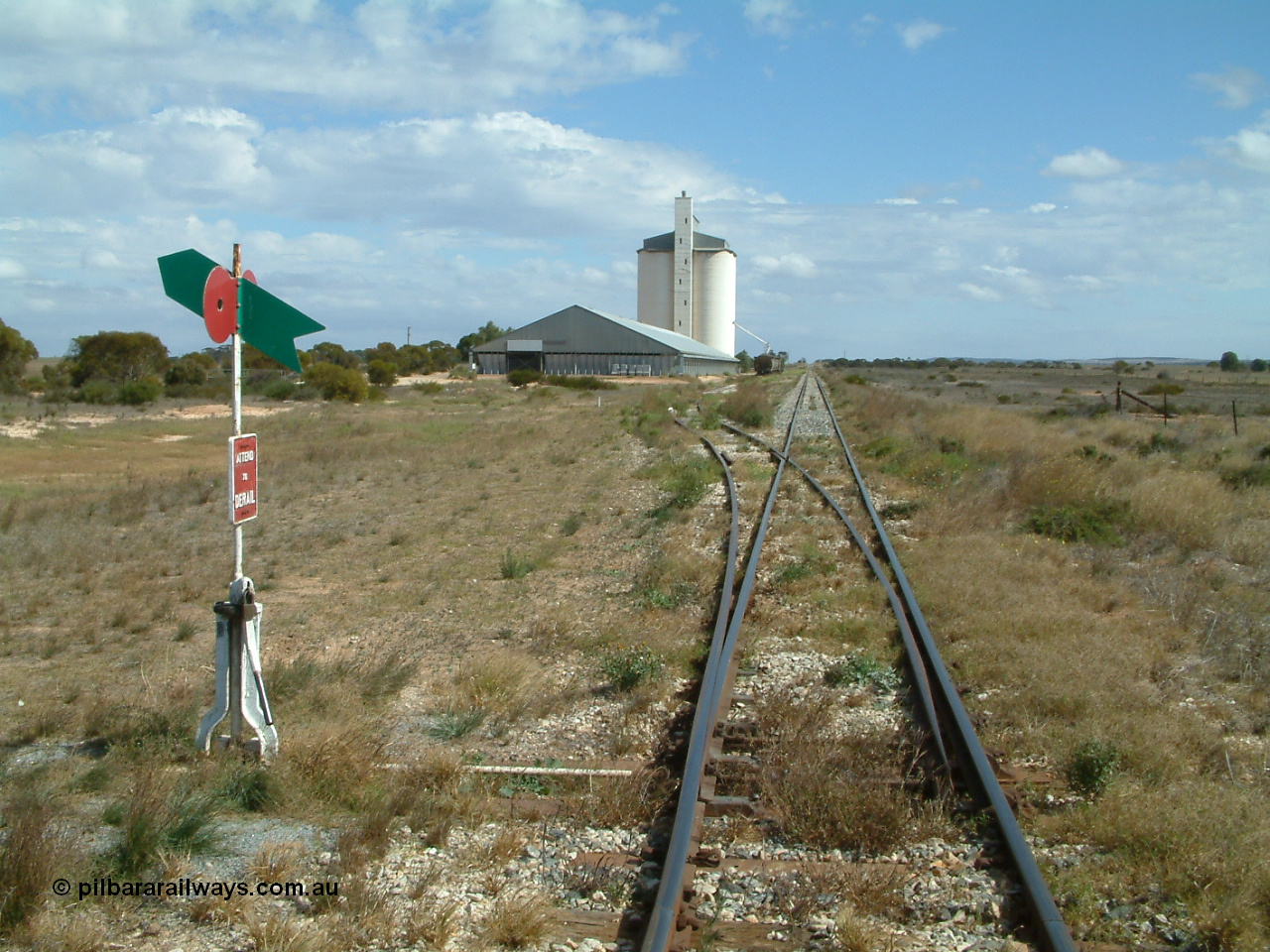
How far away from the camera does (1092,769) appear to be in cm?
553

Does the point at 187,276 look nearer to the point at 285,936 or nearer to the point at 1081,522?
the point at 285,936

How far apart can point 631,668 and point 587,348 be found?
7487 cm

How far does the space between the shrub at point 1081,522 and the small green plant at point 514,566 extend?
664 cm

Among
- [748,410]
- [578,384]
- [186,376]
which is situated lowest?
[748,410]

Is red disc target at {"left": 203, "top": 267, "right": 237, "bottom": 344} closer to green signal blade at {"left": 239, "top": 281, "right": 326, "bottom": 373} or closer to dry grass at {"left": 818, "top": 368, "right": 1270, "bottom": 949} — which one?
green signal blade at {"left": 239, "top": 281, "right": 326, "bottom": 373}

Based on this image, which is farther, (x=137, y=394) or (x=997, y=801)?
(x=137, y=394)

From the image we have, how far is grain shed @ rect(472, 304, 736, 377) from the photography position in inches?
3159

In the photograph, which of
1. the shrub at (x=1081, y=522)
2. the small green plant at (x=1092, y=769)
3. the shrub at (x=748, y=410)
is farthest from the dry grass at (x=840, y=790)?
the shrub at (x=748, y=410)

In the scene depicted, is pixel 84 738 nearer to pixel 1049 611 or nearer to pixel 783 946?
pixel 783 946

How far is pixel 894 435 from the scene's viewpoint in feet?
84.7

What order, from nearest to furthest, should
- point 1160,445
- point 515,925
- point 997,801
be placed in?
point 515,925 < point 997,801 < point 1160,445

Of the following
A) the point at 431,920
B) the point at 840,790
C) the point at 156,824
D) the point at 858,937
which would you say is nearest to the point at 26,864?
the point at 156,824

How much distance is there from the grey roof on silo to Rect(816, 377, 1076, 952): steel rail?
313 ft

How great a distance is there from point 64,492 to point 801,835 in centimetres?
1939
